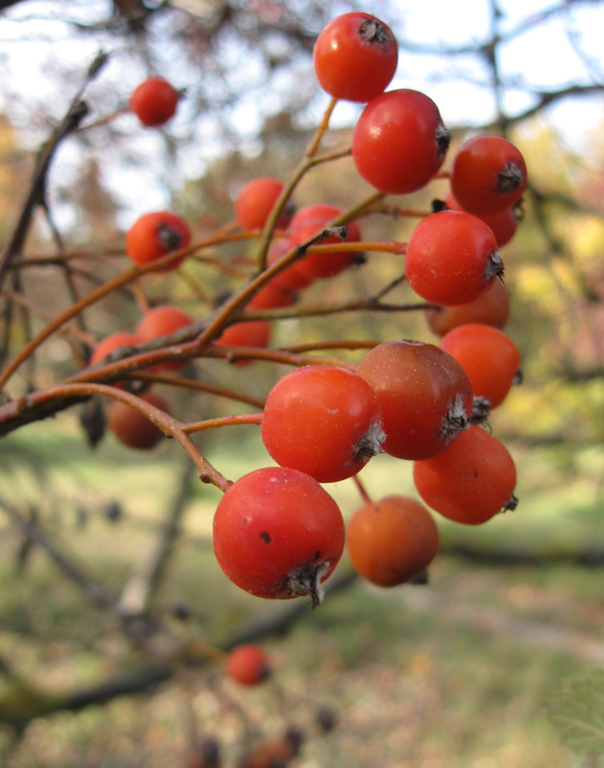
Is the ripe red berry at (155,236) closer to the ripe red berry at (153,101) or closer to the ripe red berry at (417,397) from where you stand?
the ripe red berry at (153,101)

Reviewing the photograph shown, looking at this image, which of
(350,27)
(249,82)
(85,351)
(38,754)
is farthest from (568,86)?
(38,754)

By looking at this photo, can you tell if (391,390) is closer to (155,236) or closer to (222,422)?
(222,422)

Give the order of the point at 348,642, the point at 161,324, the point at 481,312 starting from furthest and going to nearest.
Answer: the point at 348,642, the point at 161,324, the point at 481,312

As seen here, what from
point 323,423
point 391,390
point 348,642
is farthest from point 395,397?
point 348,642

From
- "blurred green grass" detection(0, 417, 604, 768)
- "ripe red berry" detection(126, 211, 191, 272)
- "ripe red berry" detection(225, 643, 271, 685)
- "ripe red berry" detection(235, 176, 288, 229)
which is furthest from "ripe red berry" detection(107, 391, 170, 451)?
"blurred green grass" detection(0, 417, 604, 768)

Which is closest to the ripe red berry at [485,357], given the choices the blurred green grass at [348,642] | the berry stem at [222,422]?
the berry stem at [222,422]
